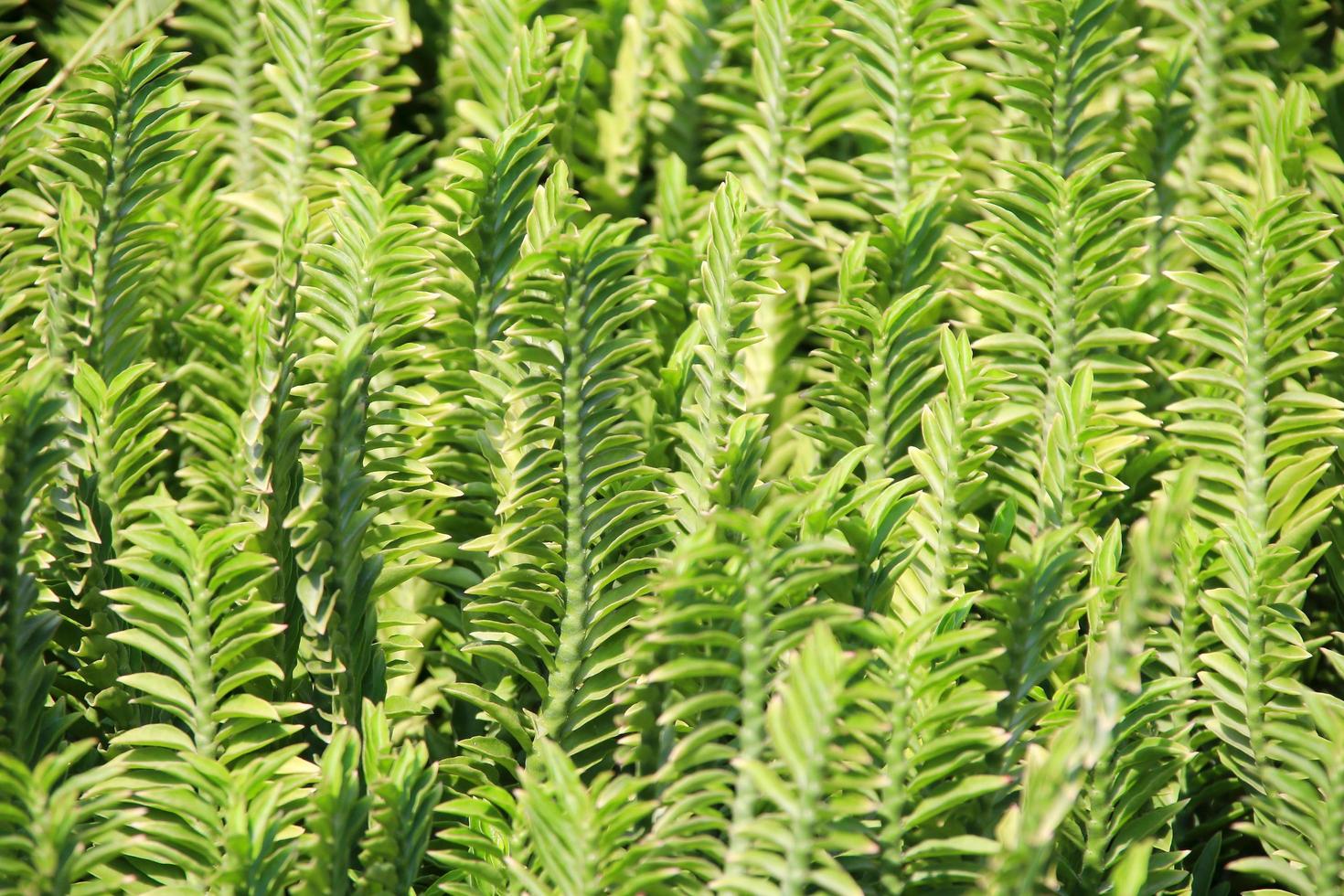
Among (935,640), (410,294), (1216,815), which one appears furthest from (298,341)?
(1216,815)

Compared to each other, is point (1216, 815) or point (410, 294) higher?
point (410, 294)

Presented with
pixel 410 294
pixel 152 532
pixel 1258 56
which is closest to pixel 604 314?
pixel 410 294

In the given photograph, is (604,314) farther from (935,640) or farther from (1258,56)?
(1258,56)

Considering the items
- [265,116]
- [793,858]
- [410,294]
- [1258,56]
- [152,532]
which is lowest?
[793,858]

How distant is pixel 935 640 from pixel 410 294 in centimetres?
25

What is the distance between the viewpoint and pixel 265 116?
58 centimetres

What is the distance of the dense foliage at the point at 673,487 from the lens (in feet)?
1.24

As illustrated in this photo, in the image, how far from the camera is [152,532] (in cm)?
43

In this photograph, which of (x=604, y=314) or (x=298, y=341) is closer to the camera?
(x=604, y=314)

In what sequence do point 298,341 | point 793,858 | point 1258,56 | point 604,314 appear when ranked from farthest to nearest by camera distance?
point 1258,56
point 298,341
point 604,314
point 793,858

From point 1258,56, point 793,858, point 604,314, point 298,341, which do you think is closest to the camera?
point 793,858

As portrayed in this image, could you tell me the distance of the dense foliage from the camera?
0.38m

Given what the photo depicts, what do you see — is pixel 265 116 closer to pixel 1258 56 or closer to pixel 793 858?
pixel 793 858

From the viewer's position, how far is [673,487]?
500 millimetres
